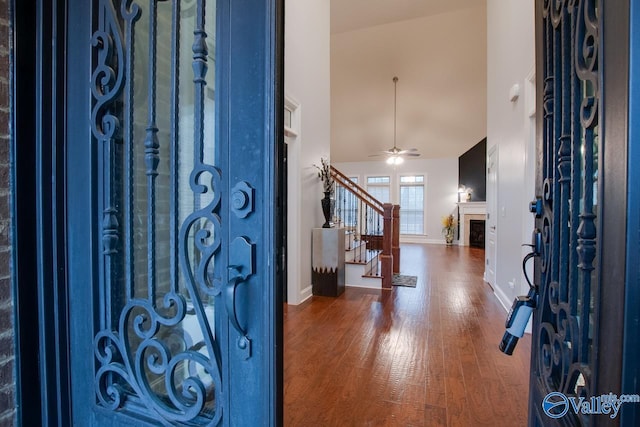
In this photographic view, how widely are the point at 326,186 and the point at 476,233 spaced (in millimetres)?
6847

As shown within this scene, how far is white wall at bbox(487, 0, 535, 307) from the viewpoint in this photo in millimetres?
2713

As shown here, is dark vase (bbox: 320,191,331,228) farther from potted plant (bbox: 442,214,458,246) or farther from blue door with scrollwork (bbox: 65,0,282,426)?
potted plant (bbox: 442,214,458,246)

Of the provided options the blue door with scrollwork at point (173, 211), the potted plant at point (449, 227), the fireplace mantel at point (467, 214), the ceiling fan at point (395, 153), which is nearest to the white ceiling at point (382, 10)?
the ceiling fan at point (395, 153)

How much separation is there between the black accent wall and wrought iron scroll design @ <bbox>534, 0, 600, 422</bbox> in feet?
29.3

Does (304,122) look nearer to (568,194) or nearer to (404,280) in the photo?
(404,280)

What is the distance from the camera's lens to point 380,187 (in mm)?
10664

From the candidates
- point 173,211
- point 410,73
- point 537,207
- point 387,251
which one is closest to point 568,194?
point 537,207

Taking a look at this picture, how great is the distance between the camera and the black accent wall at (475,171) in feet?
28.6

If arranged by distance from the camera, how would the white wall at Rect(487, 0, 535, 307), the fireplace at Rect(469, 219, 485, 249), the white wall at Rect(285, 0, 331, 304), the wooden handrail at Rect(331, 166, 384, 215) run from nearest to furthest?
1. the white wall at Rect(487, 0, 535, 307)
2. the white wall at Rect(285, 0, 331, 304)
3. the wooden handrail at Rect(331, 166, 384, 215)
4. the fireplace at Rect(469, 219, 485, 249)

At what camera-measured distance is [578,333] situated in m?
0.63

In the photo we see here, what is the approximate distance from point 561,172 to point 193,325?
103 cm

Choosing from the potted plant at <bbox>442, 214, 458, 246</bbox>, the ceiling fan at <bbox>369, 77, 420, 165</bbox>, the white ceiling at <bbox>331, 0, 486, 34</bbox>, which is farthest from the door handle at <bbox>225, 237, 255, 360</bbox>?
the potted plant at <bbox>442, 214, 458, 246</bbox>

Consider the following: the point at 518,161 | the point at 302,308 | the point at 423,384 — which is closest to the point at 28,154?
the point at 423,384

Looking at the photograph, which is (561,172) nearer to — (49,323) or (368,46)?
(49,323)
